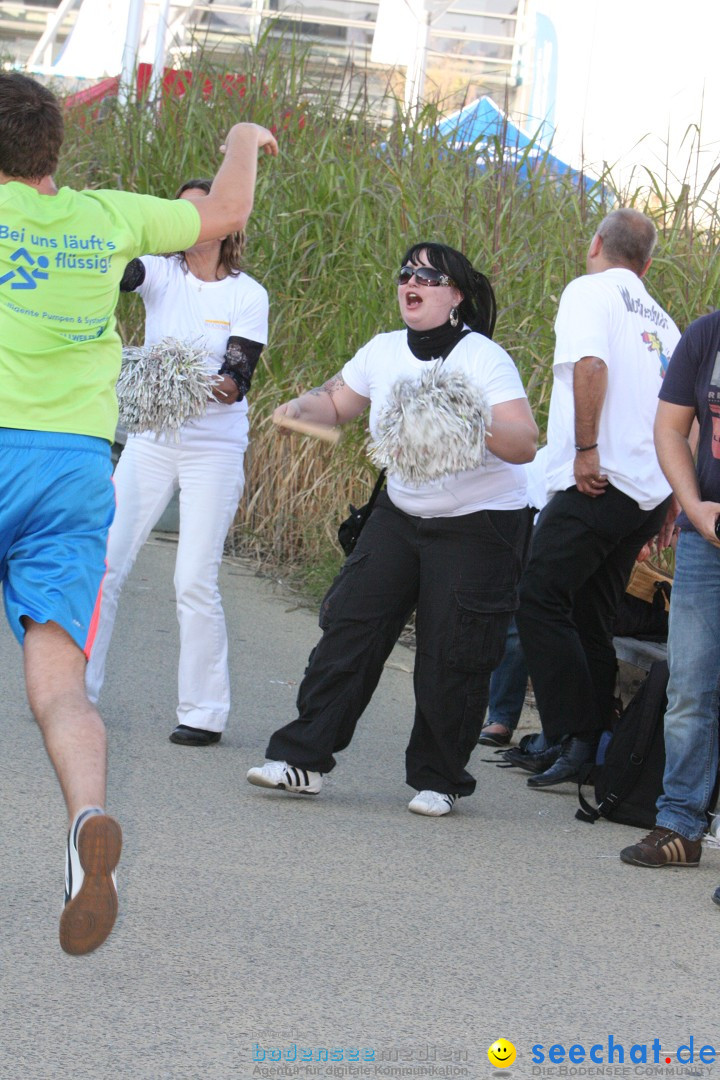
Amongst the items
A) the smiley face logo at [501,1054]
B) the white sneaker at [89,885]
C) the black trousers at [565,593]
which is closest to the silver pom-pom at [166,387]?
the black trousers at [565,593]

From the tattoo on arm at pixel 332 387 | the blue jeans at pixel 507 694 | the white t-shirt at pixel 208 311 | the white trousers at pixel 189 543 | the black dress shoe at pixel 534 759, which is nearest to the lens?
the tattoo on arm at pixel 332 387

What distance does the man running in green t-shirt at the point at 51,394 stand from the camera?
11.7 ft

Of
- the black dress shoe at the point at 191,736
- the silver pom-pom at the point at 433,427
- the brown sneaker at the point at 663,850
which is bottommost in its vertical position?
the black dress shoe at the point at 191,736

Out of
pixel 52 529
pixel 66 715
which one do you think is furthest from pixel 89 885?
pixel 52 529

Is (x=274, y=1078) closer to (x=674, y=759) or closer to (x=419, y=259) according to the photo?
(x=674, y=759)

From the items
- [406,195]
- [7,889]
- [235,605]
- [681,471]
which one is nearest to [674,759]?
[681,471]

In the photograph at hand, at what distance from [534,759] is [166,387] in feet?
7.00

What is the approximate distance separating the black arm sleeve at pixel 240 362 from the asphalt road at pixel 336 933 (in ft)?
4.73

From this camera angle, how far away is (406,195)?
9.08 meters

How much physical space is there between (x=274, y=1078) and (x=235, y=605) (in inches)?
219

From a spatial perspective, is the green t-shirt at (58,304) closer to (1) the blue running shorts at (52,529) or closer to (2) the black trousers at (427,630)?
(1) the blue running shorts at (52,529)

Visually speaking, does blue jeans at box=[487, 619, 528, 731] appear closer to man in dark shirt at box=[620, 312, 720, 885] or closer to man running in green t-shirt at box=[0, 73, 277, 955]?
man in dark shirt at box=[620, 312, 720, 885]

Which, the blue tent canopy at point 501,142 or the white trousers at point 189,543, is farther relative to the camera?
the blue tent canopy at point 501,142

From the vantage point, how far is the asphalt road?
3271mm
